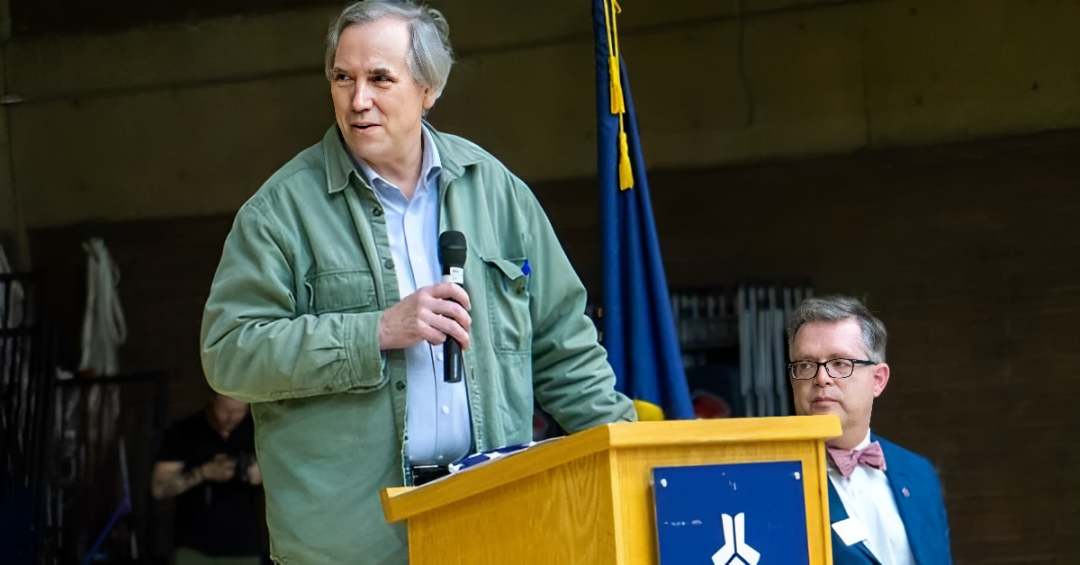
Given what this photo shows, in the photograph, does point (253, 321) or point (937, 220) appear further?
point (937, 220)

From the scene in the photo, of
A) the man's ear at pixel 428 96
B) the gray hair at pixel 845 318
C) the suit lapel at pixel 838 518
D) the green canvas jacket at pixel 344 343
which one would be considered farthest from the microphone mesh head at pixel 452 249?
the gray hair at pixel 845 318

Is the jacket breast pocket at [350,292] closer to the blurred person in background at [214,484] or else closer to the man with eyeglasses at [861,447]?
the man with eyeglasses at [861,447]

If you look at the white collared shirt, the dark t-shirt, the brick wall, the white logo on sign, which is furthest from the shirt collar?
the dark t-shirt

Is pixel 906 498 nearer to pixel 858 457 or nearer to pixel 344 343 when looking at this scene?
pixel 858 457

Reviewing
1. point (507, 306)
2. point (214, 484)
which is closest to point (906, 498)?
point (507, 306)

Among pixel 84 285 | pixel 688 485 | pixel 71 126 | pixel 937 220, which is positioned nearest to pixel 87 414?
pixel 84 285

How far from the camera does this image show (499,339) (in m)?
2.32

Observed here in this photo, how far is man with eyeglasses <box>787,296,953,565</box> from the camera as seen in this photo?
279 centimetres

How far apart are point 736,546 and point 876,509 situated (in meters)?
1.22

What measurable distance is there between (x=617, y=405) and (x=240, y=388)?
26.5 inches

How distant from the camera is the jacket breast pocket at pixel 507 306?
7.61ft

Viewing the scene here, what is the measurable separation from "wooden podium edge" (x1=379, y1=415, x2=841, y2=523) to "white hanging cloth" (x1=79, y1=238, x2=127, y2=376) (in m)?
4.70

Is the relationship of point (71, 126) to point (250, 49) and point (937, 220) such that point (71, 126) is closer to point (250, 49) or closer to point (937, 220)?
point (250, 49)

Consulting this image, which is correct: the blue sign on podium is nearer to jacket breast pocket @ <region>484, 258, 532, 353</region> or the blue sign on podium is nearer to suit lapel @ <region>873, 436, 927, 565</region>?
jacket breast pocket @ <region>484, 258, 532, 353</region>
